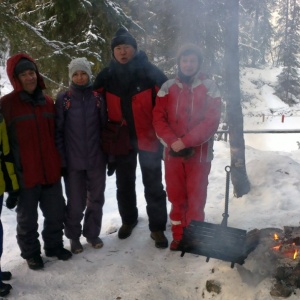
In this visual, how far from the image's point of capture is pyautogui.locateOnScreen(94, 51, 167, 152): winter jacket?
3.89m

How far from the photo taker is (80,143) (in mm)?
3857

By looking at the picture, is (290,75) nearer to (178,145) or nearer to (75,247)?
(178,145)

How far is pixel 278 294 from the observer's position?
2.70 m

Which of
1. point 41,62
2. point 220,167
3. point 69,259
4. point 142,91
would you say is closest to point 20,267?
point 69,259

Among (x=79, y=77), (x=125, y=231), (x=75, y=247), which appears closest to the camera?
(x=79, y=77)

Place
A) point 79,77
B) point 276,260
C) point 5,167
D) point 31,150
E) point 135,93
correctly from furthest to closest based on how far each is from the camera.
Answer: point 135,93
point 79,77
point 31,150
point 5,167
point 276,260

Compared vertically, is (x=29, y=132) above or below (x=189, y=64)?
below

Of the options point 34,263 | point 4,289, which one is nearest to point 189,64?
point 34,263

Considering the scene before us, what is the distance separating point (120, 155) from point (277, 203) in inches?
101

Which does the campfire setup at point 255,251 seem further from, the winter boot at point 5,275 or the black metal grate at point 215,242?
the winter boot at point 5,275

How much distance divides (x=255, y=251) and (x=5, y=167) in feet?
8.41

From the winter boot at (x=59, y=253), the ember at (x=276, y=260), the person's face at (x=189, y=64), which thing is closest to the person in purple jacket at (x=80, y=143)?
the winter boot at (x=59, y=253)

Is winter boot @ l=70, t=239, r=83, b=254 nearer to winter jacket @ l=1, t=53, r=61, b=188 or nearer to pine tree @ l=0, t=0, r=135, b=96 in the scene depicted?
winter jacket @ l=1, t=53, r=61, b=188

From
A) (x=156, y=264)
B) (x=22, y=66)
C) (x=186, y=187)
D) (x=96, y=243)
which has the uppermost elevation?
(x=22, y=66)
